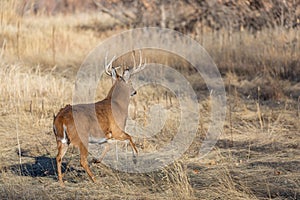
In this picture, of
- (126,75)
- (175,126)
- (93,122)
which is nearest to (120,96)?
(126,75)

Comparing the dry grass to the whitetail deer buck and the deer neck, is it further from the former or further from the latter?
the deer neck

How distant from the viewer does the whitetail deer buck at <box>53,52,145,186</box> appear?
5426mm

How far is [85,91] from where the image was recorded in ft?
32.3

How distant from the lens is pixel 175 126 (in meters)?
8.09

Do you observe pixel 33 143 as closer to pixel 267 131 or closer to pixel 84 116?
pixel 84 116

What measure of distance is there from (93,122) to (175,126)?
259cm

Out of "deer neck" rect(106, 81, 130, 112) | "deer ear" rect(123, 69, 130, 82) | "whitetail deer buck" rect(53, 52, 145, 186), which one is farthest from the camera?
"deer ear" rect(123, 69, 130, 82)

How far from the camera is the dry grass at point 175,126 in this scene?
214 inches

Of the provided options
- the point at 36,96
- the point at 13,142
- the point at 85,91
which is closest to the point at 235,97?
the point at 85,91

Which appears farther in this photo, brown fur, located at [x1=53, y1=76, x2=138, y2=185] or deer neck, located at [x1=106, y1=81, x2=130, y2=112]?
deer neck, located at [x1=106, y1=81, x2=130, y2=112]

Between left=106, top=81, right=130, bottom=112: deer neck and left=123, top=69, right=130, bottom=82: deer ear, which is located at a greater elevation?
left=123, top=69, right=130, bottom=82: deer ear

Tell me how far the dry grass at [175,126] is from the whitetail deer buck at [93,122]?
0.38m

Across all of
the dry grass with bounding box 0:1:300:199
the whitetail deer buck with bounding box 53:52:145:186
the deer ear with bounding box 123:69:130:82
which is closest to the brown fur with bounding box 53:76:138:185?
the whitetail deer buck with bounding box 53:52:145:186

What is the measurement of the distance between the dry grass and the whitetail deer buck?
1.26 ft
